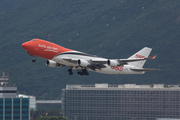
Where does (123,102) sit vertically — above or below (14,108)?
above

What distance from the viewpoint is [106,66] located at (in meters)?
87.6

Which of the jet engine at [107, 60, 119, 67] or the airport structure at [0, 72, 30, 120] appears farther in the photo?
the airport structure at [0, 72, 30, 120]

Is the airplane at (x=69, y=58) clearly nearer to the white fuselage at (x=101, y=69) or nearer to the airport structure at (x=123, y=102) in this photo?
the white fuselage at (x=101, y=69)

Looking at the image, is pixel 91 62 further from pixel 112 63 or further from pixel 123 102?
pixel 123 102

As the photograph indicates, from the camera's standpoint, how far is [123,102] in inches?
6845

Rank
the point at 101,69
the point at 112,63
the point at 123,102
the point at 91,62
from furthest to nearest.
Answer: the point at 123,102, the point at 101,69, the point at 91,62, the point at 112,63

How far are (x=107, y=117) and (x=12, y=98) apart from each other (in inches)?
1886

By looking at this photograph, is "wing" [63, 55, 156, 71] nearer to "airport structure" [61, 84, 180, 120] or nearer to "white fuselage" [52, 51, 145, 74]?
"white fuselage" [52, 51, 145, 74]

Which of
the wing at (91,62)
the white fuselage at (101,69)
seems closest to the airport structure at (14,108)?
the white fuselage at (101,69)

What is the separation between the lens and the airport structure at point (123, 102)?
167250 mm

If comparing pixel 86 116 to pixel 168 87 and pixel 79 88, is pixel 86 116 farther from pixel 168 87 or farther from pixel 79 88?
pixel 168 87

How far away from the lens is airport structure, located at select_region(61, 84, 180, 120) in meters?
167

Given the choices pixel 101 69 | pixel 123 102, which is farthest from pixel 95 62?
pixel 123 102

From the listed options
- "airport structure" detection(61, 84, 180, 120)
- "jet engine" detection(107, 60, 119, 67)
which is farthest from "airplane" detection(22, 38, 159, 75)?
"airport structure" detection(61, 84, 180, 120)
